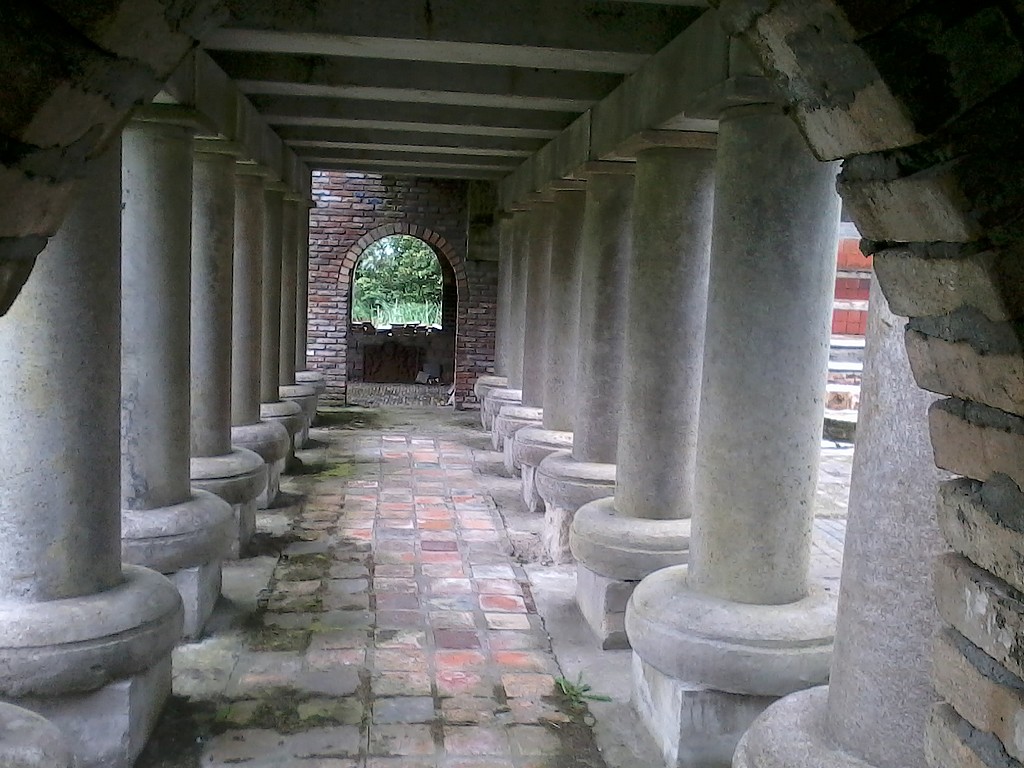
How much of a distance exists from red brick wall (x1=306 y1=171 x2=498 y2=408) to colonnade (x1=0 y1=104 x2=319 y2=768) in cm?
793

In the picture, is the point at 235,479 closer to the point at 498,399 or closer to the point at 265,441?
the point at 265,441

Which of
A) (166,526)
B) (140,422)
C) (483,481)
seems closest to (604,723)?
(166,526)

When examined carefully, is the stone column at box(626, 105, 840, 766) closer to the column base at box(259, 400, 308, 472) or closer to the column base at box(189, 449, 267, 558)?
the column base at box(189, 449, 267, 558)

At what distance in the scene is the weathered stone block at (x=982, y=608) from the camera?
1.56 m

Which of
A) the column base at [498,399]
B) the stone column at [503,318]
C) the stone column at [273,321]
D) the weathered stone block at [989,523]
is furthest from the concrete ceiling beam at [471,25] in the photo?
the stone column at [503,318]

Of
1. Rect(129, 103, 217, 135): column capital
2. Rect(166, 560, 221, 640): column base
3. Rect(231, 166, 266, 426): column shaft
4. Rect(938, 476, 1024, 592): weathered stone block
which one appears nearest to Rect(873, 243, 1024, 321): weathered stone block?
Rect(938, 476, 1024, 592): weathered stone block

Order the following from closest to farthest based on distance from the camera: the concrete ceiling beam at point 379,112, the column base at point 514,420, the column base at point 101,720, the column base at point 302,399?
1. the column base at point 101,720
2. the concrete ceiling beam at point 379,112
3. the column base at point 514,420
4. the column base at point 302,399

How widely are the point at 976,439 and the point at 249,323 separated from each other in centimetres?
612

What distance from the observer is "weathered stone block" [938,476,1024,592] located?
61.2 inches

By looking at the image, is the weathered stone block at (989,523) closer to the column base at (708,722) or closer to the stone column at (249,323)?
the column base at (708,722)

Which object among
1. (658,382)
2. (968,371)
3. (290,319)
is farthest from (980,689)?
(290,319)

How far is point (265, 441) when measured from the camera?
6.78 m

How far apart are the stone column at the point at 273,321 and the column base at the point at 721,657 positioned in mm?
4785

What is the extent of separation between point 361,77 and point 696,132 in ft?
6.17
